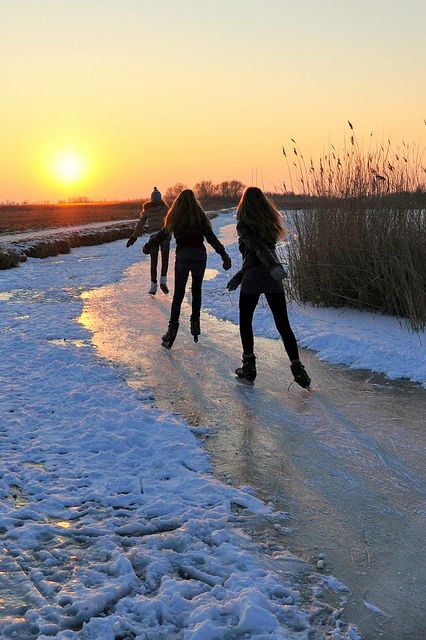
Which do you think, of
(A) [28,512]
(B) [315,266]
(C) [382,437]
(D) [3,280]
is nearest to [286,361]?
(C) [382,437]

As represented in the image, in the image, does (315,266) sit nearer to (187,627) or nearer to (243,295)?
(243,295)

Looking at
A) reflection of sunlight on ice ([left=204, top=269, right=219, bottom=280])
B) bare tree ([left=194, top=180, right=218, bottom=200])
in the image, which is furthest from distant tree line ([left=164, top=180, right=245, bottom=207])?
reflection of sunlight on ice ([left=204, top=269, right=219, bottom=280])

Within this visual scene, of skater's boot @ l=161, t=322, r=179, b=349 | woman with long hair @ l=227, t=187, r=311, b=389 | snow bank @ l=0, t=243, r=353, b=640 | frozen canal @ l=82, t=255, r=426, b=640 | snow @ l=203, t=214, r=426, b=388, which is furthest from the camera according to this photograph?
skater's boot @ l=161, t=322, r=179, b=349

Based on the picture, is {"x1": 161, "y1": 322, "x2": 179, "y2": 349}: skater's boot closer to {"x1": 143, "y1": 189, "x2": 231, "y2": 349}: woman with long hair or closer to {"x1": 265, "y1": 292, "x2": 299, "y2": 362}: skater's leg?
{"x1": 143, "y1": 189, "x2": 231, "y2": 349}: woman with long hair

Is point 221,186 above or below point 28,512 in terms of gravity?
above

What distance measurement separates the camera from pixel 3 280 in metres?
14.8

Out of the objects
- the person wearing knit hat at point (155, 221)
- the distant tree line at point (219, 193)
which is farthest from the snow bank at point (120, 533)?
the distant tree line at point (219, 193)

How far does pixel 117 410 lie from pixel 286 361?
8.03 ft

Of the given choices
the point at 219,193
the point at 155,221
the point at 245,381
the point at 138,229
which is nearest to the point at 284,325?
the point at 245,381

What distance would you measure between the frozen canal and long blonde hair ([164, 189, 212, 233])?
4.80 feet

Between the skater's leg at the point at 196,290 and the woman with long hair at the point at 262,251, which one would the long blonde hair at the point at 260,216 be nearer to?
the woman with long hair at the point at 262,251

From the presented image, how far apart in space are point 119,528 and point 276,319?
10.1 feet

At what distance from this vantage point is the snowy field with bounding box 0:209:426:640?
246cm

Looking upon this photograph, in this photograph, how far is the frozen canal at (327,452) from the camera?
9.19 ft
